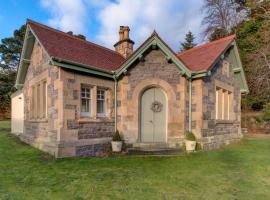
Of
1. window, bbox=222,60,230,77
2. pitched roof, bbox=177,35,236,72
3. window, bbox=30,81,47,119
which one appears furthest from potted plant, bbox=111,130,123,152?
window, bbox=222,60,230,77

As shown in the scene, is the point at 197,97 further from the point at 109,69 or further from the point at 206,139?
the point at 109,69

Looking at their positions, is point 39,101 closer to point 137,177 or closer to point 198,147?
point 137,177

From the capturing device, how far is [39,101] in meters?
11.0

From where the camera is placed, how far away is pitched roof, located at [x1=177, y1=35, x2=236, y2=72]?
1042 centimetres

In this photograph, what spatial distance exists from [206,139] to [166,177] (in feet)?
15.8

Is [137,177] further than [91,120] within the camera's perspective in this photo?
No

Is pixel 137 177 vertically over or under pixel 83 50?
under

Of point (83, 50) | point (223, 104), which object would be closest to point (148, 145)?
point (223, 104)

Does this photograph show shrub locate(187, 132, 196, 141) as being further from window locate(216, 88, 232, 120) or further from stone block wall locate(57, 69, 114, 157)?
stone block wall locate(57, 69, 114, 157)

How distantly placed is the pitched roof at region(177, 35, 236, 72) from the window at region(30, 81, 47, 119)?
6470mm

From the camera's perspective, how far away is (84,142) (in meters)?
9.02

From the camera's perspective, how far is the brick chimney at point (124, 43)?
47.5 feet

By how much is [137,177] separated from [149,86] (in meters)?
5.02

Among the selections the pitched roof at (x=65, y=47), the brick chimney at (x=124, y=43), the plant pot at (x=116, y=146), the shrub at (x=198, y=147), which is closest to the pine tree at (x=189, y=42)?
the brick chimney at (x=124, y=43)
